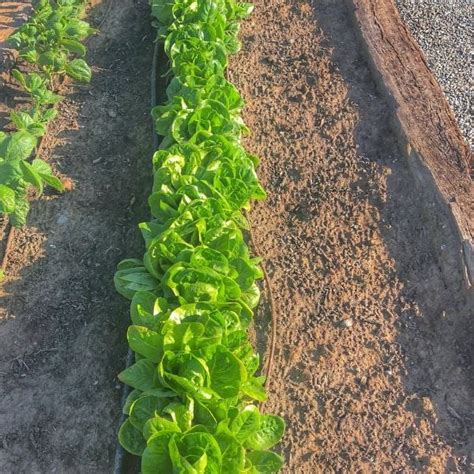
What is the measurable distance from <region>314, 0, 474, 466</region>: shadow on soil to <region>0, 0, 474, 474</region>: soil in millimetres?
11

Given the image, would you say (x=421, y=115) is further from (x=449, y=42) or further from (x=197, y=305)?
(x=197, y=305)

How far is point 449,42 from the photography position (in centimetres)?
694

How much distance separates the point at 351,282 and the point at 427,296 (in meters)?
0.59

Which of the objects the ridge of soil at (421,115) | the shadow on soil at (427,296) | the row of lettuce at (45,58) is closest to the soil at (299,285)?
the shadow on soil at (427,296)

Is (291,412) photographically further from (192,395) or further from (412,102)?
(412,102)

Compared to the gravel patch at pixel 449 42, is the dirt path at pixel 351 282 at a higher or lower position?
lower

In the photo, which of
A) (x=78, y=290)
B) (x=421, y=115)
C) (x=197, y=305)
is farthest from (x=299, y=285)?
(x=421, y=115)

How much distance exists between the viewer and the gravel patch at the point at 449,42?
6284 millimetres

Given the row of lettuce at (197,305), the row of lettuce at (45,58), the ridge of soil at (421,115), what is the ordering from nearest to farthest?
the row of lettuce at (197,305), the ridge of soil at (421,115), the row of lettuce at (45,58)

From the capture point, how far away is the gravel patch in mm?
6284

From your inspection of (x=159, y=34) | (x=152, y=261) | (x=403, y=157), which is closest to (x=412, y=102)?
(x=403, y=157)

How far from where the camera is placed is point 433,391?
4.29 metres

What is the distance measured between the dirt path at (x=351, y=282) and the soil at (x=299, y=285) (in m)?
0.01

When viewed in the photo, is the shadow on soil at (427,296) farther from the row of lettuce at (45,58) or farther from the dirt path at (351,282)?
the row of lettuce at (45,58)
